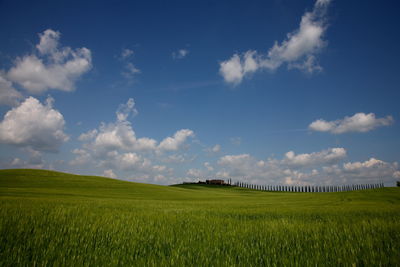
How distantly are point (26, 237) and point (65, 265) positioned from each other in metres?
1.62

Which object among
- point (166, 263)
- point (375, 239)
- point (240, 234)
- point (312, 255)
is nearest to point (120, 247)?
point (166, 263)

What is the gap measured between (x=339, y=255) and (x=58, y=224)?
5329mm

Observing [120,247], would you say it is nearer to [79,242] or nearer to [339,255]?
[79,242]

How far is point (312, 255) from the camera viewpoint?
3205 millimetres

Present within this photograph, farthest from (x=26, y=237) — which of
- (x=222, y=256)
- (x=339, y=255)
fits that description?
(x=339, y=255)

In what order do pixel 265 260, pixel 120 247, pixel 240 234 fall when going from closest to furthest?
pixel 265 260
pixel 120 247
pixel 240 234

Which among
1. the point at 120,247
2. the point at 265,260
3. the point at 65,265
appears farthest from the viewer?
the point at 120,247

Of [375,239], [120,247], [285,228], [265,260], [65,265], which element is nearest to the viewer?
[65,265]

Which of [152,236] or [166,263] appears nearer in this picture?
[166,263]

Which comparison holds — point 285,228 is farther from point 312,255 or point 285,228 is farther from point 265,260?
point 265,260

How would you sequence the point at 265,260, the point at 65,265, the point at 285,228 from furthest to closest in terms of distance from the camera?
the point at 285,228
the point at 265,260
the point at 65,265

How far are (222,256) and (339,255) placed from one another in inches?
69.9

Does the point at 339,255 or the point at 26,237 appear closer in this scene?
the point at 339,255

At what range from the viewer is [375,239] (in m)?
3.89
